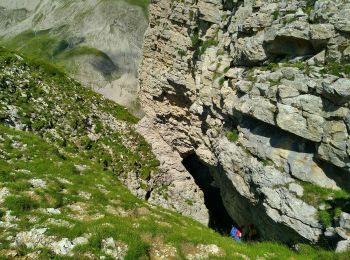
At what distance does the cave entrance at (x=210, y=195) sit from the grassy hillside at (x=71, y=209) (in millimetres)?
14076

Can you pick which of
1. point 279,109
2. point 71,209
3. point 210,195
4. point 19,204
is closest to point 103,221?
point 71,209

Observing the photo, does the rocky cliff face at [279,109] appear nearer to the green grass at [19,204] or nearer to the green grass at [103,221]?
the green grass at [103,221]

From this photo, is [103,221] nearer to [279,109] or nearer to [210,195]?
[279,109]

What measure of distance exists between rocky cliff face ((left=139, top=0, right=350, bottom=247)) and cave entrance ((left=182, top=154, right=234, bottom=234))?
9507 mm

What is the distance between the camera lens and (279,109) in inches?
945

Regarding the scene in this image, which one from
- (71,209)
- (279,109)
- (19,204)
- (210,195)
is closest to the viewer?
(19,204)

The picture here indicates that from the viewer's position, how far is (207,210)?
4397 centimetres

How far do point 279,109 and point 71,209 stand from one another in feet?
49.2

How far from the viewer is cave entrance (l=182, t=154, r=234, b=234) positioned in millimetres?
44781

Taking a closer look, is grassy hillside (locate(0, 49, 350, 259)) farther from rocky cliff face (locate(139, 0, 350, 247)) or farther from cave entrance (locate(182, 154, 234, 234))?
cave entrance (locate(182, 154, 234, 234))

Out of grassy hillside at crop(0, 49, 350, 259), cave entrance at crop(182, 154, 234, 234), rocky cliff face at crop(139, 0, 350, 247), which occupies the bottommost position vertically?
cave entrance at crop(182, 154, 234, 234)

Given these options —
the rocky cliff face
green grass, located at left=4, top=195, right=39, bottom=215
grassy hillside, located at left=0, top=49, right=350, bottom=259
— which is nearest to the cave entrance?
the rocky cliff face

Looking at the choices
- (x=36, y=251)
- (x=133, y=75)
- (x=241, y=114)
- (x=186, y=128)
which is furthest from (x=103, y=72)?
(x=36, y=251)

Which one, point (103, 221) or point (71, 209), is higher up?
point (103, 221)
